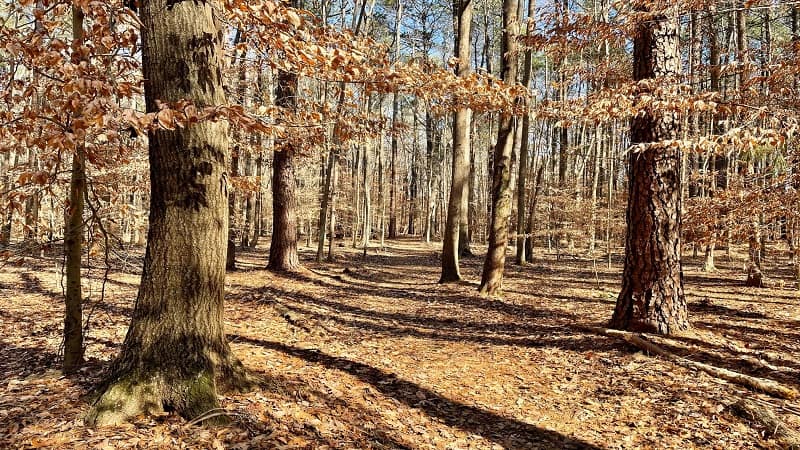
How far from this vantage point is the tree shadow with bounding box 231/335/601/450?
3965mm

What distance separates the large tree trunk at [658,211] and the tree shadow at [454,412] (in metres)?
2.86

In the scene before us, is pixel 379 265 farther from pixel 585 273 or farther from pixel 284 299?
pixel 284 299

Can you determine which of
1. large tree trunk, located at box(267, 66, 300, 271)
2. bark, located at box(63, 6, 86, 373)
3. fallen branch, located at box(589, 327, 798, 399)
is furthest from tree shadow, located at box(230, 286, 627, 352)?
bark, located at box(63, 6, 86, 373)

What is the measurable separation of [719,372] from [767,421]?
1.00 m

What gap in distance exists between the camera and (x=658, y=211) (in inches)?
235

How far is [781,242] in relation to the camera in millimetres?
7445

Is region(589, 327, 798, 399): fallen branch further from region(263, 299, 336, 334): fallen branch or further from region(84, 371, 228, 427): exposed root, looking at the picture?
region(84, 371, 228, 427): exposed root

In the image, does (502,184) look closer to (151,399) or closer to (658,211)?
(658,211)

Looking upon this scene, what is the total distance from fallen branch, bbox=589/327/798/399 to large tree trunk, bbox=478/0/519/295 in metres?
3.87

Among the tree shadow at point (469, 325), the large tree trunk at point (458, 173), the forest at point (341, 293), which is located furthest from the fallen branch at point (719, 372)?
the large tree trunk at point (458, 173)

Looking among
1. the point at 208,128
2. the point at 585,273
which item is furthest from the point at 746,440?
the point at 585,273

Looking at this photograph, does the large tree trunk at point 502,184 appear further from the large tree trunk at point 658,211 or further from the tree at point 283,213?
the tree at point 283,213

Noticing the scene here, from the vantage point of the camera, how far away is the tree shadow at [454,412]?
3.96m

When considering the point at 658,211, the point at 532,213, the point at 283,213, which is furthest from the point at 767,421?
the point at 532,213
